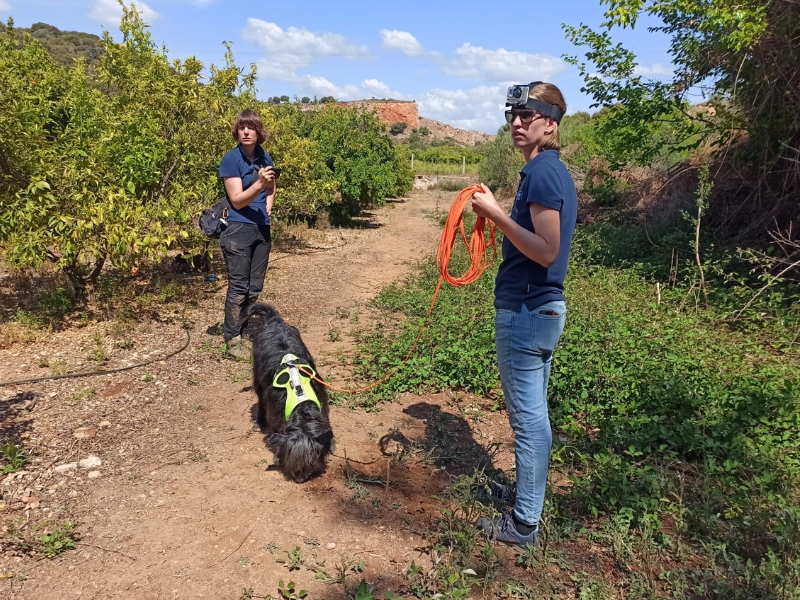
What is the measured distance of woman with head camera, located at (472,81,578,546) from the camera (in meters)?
2.29

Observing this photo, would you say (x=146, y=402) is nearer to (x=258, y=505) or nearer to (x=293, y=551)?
(x=258, y=505)

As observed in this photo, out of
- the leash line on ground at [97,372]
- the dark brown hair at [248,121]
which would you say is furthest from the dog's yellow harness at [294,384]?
the dark brown hair at [248,121]

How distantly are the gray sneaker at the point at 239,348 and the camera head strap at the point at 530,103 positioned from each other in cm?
389

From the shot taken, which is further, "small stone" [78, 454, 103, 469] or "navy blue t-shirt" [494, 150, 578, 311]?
"small stone" [78, 454, 103, 469]

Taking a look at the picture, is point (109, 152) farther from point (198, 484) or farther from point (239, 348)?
point (198, 484)

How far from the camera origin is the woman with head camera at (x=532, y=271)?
229 cm

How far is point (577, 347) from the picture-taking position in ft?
15.7

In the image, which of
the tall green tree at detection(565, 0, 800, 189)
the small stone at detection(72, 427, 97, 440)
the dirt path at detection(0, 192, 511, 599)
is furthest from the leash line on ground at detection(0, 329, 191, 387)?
the tall green tree at detection(565, 0, 800, 189)

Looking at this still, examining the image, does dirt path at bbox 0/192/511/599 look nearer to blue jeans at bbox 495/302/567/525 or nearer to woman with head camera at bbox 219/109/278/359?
woman with head camera at bbox 219/109/278/359

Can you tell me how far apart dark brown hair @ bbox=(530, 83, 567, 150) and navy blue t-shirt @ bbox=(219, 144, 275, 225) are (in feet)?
10.8

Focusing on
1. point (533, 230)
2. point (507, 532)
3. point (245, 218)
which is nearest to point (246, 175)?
point (245, 218)

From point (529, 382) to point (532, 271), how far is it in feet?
1.75

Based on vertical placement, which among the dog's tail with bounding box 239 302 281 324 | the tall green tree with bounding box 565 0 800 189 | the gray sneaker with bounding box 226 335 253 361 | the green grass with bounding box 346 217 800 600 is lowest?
the gray sneaker with bounding box 226 335 253 361

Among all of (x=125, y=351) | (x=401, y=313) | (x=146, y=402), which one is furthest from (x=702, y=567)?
(x=125, y=351)
